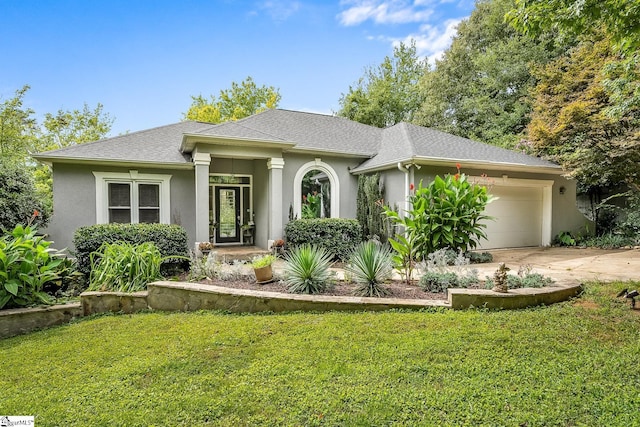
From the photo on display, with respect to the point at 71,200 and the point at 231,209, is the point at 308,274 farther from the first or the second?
the point at 71,200

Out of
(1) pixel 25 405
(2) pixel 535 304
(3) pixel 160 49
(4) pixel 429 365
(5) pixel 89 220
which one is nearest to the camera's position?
(1) pixel 25 405

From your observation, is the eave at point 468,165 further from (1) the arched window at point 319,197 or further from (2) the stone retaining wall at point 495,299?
(2) the stone retaining wall at point 495,299

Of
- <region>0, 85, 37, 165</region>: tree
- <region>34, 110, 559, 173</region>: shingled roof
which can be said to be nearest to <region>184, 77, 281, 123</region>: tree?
<region>0, 85, 37, 165</region>: tree

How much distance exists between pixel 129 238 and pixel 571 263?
10.0m

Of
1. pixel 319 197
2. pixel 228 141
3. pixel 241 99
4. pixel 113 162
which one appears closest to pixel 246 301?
pixel 228 141

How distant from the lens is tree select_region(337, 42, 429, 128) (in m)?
24.5

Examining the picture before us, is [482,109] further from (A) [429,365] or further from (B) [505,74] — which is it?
(A) [429,365]

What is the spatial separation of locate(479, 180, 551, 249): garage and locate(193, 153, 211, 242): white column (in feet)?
27.9

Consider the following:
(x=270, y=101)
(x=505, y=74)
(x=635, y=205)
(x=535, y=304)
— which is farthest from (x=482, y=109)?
(x=535, y=304)

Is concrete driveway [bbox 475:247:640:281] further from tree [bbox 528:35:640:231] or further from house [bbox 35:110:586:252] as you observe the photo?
tree [bbox 528:35:640:231]

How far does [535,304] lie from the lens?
4.71 meters

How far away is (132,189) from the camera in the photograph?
9867mm

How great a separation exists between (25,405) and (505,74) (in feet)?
74.6

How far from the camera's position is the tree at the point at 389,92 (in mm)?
24453
